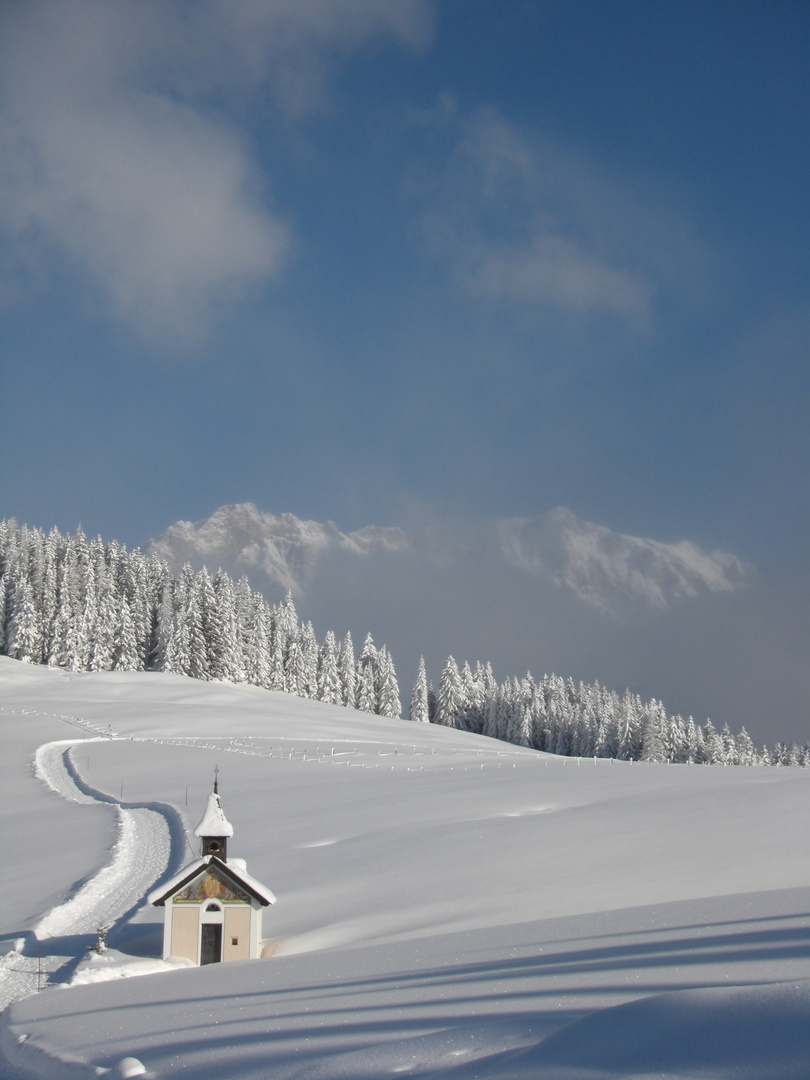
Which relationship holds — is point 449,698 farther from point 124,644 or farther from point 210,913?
point 210,913

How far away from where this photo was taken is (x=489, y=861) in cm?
2233

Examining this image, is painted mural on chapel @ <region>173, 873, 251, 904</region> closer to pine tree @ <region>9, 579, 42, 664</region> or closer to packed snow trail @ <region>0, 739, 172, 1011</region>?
packed snow trail @ <region>0, 739, 172, 1011</region>

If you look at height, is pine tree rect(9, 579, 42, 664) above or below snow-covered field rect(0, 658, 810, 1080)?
above

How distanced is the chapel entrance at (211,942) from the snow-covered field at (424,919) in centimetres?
121

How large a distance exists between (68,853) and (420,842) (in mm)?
13426

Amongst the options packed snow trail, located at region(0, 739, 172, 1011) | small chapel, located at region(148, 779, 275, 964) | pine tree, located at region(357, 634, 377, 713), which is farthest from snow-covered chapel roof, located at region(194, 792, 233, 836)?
pine tree, located at region(357, 634, 377, 713)

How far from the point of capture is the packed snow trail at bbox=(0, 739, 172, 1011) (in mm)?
17250

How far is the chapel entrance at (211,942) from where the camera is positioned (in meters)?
17.9

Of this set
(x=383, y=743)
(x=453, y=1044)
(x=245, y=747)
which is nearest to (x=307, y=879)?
(x=453, y=1044)

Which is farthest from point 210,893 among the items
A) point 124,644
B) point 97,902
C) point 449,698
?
point 449,698

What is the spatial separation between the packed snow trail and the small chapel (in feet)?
7.90

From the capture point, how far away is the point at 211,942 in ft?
59.1

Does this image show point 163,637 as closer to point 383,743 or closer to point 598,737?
point 383,743

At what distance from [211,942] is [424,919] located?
5.03 meters
